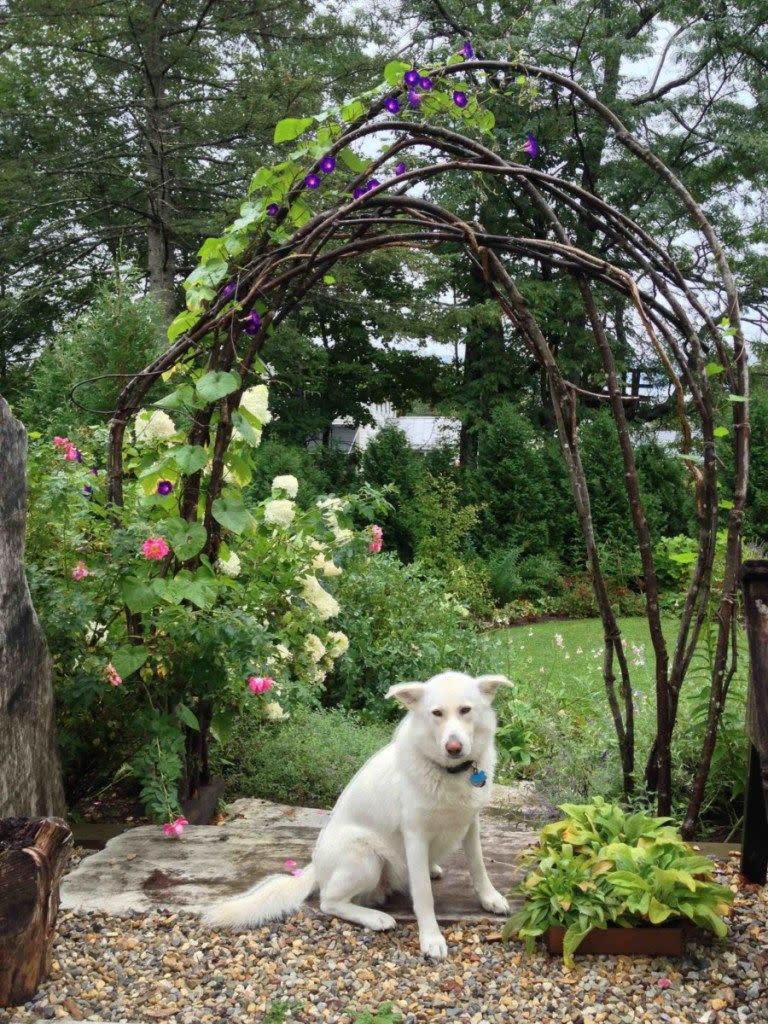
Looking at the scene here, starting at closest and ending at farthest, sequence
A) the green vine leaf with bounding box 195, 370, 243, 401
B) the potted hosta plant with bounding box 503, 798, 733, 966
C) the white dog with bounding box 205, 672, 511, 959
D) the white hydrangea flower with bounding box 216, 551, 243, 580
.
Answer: the potted hosta plant with bounding box 503, 798, 733, 966
the white dog with bounding box 205, 672, 511, 959
the green vine leaf with bounding box 195, 370, 243, 401
the white hydrangea flower with bounding box 216, 551, 243, 580

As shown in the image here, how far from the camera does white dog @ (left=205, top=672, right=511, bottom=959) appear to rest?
289cm

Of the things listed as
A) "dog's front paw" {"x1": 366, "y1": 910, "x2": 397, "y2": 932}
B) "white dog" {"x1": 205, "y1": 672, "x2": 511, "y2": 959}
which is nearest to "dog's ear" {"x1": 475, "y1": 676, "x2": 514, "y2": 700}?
"white dog" {"x1": 205, "y1": 672, "x2": 511, "y2": 959}

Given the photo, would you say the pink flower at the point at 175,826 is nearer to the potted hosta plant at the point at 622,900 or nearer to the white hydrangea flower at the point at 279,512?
the potted hosta plant at the point at 622,900

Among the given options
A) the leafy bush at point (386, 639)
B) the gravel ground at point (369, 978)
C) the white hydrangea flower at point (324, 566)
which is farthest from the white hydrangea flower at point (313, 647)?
the gravel ground at point (369, 978)

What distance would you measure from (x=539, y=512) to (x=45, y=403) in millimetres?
6931

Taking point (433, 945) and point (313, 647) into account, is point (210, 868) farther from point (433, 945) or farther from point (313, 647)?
point (313, 647)

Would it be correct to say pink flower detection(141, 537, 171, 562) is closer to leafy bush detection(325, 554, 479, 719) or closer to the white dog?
the white dog

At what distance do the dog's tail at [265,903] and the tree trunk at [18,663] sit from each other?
77 cm

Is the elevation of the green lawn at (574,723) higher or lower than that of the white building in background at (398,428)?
lower

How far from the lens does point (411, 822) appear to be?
2.93 meters

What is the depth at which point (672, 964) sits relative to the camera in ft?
9.15

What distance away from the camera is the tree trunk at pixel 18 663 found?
3.21 meters

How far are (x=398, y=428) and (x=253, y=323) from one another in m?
11.3

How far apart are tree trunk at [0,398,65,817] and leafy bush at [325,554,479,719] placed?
303cm
